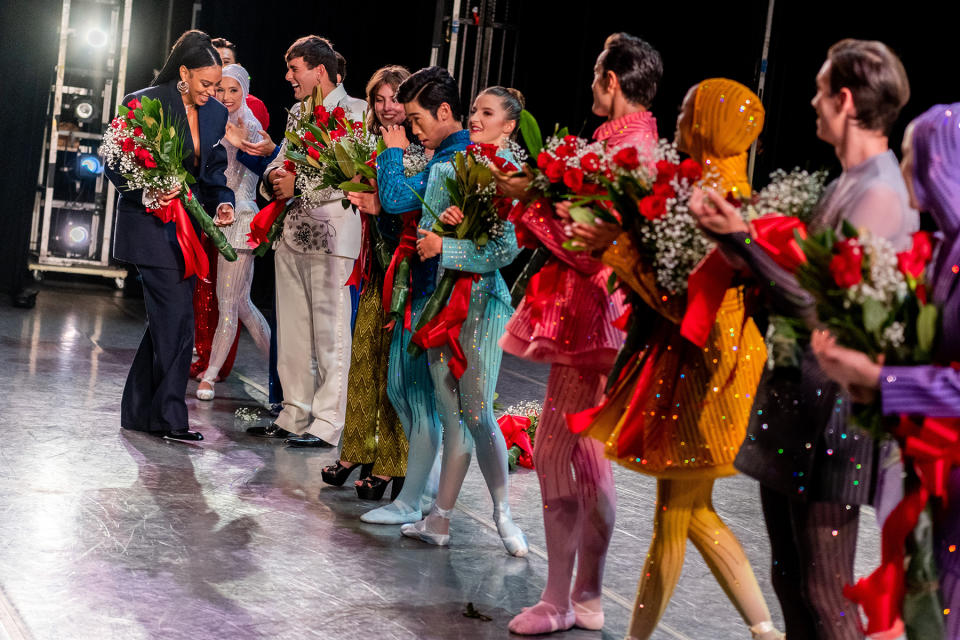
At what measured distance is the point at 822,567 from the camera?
2.15 meters

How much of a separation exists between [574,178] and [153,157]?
261 centimetres

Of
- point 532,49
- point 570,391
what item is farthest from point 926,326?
point 532,49

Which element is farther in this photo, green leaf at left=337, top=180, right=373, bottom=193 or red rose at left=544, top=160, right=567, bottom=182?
green leaf at left=337, top=180, right=373, bottom=193

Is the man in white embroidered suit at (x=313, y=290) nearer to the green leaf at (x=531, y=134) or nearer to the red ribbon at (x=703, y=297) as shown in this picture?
the green leaf at (x=531, y=134)

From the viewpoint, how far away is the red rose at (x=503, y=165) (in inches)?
122

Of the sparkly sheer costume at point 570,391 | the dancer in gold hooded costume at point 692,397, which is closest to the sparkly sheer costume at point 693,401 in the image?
the dancer in gold hooded costume at point 692,397

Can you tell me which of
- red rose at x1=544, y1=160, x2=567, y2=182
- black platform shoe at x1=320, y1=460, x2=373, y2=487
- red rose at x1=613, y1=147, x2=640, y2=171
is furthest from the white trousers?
red rose at x1=613, y1=147, x2=640, y2=171

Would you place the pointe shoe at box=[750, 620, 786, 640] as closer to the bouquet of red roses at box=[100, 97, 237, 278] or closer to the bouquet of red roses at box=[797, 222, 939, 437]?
the bouquet of red roses at box=[797, 222, 939, 437]

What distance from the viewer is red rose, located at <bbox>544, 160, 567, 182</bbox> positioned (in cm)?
276

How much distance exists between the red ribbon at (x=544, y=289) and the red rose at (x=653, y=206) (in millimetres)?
701

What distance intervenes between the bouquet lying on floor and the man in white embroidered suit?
0.40ft

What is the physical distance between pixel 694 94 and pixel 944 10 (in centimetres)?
348

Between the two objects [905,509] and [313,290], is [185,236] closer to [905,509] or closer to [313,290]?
[313,290]

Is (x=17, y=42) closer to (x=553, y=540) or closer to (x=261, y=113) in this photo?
(x=261, y=113)
